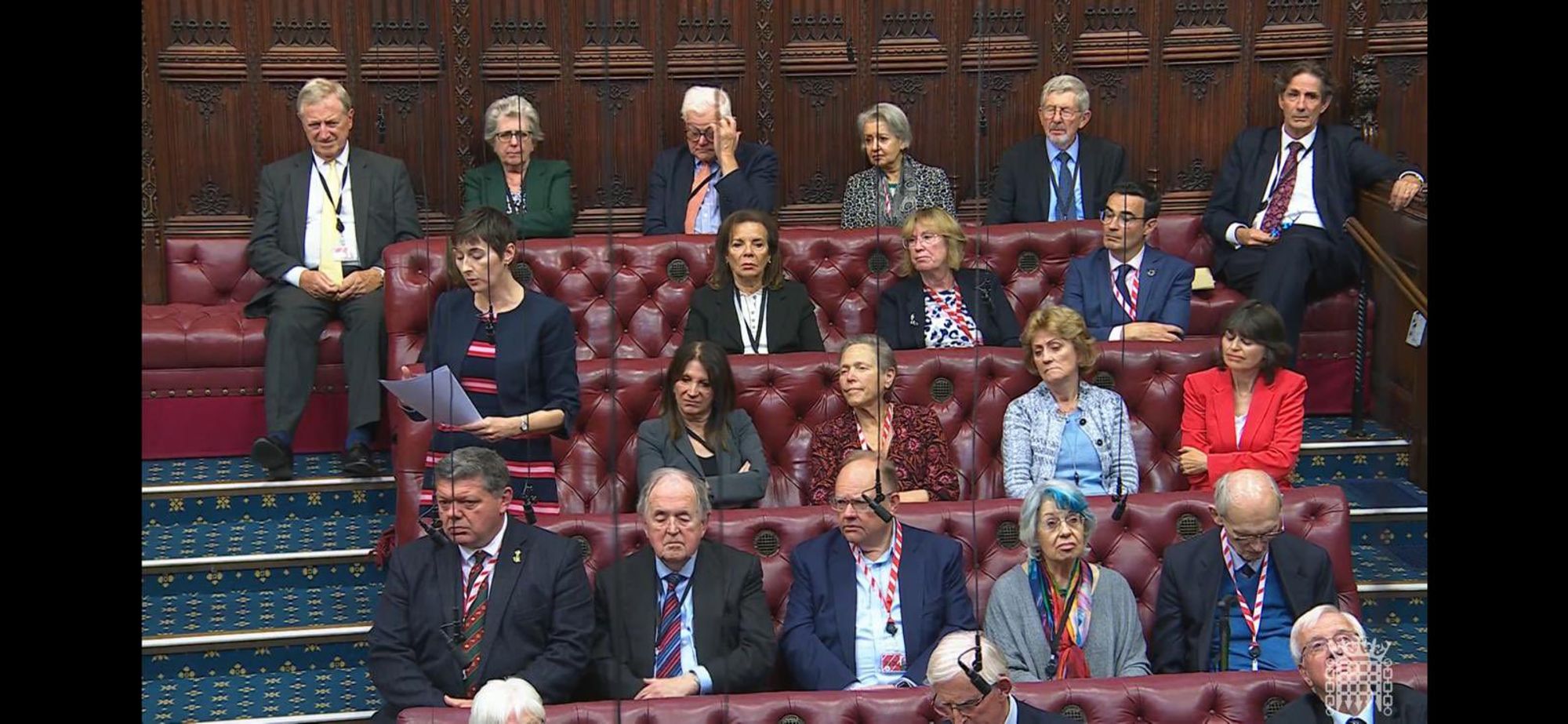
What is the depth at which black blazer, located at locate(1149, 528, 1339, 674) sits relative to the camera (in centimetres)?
320

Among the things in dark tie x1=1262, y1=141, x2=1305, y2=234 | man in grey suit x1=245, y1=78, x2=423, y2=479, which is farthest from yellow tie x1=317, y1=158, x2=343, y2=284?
dark tie x1=1262, y1=141, x2=1305, y2=234

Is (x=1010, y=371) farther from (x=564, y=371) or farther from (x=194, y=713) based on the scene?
(x=194, y=713)

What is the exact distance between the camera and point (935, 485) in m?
3.50

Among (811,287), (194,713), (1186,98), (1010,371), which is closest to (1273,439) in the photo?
(1010,371)

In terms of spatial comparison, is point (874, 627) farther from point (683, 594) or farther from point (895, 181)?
point (895, 181)

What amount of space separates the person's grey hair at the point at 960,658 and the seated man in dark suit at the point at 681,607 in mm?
298

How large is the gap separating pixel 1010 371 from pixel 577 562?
31.9 inches

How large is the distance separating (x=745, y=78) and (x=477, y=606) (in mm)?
1629

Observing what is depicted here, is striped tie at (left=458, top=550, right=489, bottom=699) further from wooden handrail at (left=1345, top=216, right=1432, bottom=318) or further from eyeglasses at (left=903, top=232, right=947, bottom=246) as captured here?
wooden handrail at (left=1345, top=216, right=1432, bottom=318)

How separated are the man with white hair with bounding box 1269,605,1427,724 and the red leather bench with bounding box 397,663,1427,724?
0.09 feet

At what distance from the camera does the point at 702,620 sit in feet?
10.3

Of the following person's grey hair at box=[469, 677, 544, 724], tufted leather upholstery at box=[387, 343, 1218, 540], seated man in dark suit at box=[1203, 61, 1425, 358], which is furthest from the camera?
seated man in dark suit at box=[1203, 61, 1425, 358]

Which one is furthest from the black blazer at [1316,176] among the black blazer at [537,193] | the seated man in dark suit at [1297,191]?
the black blazer at [537,193]

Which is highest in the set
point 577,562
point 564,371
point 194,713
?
point 564,371
